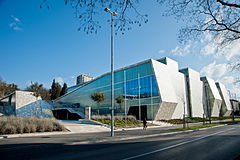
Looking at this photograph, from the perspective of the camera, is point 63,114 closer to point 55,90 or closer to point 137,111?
point 137,111

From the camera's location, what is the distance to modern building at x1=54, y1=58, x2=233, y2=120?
43362 mm

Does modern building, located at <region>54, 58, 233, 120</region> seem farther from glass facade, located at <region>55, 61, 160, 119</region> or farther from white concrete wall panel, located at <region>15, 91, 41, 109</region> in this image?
white concrete wall panel, located at <region>15, 91, 41, 109</region>

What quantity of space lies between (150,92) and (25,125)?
31.5 m

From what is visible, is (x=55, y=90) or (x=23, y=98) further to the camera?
(x=55, y=90)

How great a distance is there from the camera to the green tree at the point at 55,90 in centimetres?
9075

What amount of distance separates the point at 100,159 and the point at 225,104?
8999cm

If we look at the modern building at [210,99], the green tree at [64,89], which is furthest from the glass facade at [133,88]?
the green tree at [64,89]

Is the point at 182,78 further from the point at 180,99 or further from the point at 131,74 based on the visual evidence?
the point at 131,74

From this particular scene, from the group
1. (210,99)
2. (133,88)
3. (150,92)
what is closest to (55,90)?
(133,88)

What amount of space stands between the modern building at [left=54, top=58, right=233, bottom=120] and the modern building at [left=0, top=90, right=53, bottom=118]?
4.58m

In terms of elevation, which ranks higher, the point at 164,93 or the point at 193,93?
the point at 193,93

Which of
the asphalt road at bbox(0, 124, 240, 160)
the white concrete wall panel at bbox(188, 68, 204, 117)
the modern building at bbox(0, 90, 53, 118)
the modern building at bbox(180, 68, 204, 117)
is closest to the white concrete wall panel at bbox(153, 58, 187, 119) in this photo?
the modern building at bbox(180, 68, 204, 117)

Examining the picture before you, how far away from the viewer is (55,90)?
91125 mm

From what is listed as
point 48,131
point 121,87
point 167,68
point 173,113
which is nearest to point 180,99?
point 173,113
